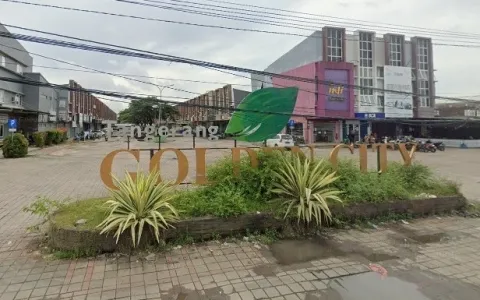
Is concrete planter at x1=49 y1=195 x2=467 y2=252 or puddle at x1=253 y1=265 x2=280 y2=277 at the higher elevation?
concrete planter at x1=49 y1=195 x2=467 y2=252

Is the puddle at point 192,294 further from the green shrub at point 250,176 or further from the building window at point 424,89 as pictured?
the building window at point 424,89

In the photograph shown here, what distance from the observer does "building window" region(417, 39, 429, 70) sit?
141 feet

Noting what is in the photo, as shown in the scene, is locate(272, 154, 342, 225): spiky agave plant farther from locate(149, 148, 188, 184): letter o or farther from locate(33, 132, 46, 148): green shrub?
locate(33, 132, 46, 148): green shrub

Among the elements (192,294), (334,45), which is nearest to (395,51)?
(334,45)

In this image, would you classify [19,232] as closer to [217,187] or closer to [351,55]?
[217,187]

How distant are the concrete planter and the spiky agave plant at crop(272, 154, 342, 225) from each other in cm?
33

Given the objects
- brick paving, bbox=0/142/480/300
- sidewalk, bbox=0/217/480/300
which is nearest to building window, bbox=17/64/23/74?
brick paving, bbox=0/142/480/300

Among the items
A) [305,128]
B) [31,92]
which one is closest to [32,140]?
[31,92]

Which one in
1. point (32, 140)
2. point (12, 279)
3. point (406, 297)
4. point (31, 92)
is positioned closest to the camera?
point (406, 297)

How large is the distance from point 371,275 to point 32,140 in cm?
3213

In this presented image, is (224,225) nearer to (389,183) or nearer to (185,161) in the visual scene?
(185,161)

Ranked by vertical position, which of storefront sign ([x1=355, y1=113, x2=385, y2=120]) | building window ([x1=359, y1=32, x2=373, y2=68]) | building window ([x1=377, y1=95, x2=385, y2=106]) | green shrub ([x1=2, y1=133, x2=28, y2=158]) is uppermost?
building window ([x1=359, y1=32, x2=373, y2=68])

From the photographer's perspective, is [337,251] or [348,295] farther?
[337,251]

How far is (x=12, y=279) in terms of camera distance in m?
3.85
